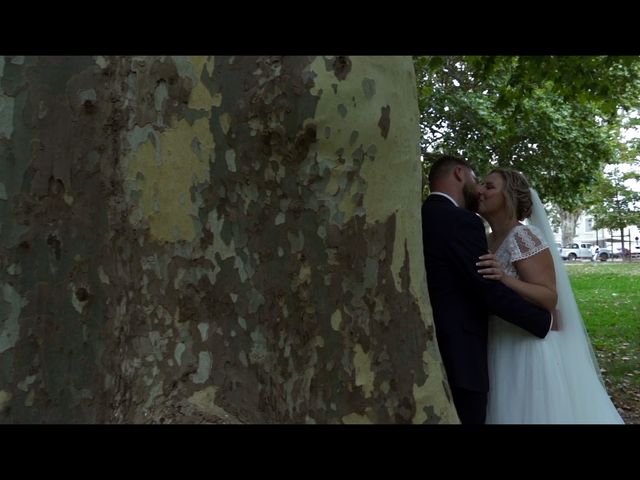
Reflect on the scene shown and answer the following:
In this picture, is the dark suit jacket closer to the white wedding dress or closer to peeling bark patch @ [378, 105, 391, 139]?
the white wedding dress

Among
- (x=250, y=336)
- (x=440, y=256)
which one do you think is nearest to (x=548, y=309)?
(x=440, y=256)

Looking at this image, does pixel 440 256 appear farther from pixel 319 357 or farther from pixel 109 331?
pixel 109 331

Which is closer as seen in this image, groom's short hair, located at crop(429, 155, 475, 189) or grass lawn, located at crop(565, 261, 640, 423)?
groom's short hair, located at crop(429, 155, 475, 189)

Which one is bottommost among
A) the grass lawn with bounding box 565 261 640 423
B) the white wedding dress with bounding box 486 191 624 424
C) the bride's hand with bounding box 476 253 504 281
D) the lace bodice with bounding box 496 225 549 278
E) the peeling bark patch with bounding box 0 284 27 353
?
the grass lawn with bounding box 565 261 640 423

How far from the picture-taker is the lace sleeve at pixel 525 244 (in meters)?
3.86

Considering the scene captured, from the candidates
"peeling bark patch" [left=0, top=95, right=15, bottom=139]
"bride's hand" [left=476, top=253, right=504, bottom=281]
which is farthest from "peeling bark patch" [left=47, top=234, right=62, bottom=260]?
"bride's hand" [left=476, top=253, right=504, bottom=281]

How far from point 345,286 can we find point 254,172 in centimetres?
55

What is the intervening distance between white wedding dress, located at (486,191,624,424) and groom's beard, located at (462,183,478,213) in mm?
295

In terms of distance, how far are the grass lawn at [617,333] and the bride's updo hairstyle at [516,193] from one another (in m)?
3.51

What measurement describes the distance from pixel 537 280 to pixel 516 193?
0.60m

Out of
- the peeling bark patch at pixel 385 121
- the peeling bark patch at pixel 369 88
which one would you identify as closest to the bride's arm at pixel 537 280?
the peeling bark patch at pixel 385 121

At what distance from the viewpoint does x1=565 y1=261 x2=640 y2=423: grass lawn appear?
755 cm

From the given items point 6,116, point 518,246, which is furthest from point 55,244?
point 518,246
